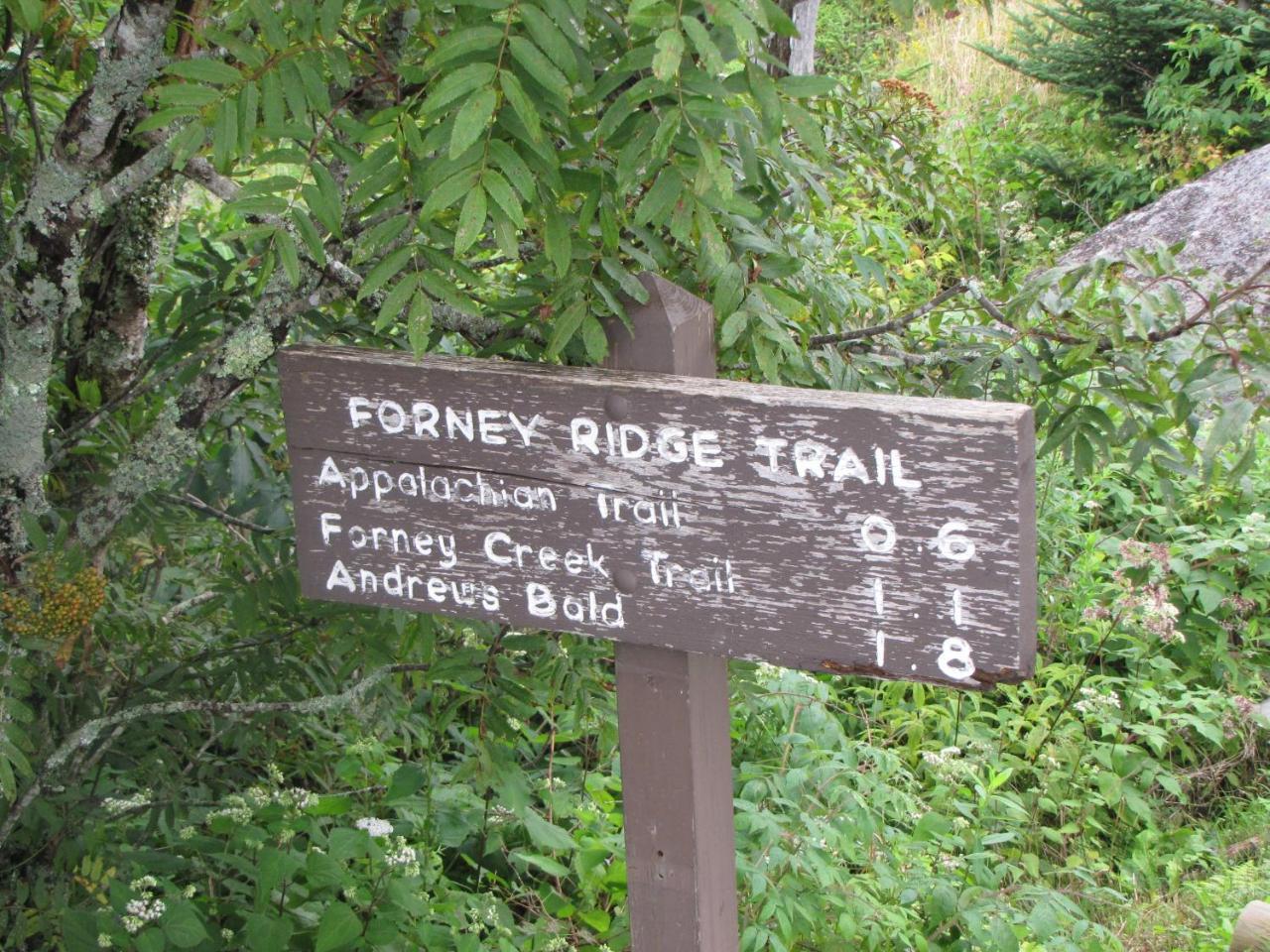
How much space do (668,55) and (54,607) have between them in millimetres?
1258

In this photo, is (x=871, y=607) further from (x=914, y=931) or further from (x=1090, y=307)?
(x=914, y=931)

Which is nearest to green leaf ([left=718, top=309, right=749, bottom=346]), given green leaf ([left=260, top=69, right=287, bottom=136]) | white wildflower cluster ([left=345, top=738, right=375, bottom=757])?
green leaf ([left=260, top=69, right=287, bottom=136])

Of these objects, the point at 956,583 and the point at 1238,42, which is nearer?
the point at 956,583

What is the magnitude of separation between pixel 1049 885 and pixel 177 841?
1.99 metres

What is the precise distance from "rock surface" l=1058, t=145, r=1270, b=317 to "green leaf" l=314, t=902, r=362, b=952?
4569mm

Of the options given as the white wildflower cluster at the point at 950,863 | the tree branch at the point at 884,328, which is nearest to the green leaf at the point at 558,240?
the tree branch at the point at 884,328

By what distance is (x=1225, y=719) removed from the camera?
11.7 feet

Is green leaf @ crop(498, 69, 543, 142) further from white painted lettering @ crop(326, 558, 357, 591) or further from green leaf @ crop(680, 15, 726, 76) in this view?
white painted lettering @ crop(326, 558, 357, 591)

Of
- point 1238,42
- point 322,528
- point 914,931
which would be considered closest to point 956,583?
point 322,528

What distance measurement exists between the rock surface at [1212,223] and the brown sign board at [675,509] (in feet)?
15.2

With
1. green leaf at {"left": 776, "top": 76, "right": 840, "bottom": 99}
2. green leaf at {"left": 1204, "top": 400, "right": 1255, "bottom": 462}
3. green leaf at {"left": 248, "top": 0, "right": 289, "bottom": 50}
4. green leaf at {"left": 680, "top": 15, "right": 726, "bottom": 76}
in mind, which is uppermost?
green leaf at {"left": 248, "top": 0, "right": 289, "bottom": 50}

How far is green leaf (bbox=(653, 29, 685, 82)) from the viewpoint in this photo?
121 centimetres

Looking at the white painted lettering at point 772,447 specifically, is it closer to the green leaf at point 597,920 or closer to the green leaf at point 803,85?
the green leaf at point 803,85

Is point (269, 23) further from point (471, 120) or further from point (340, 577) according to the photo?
point (340, 577)
